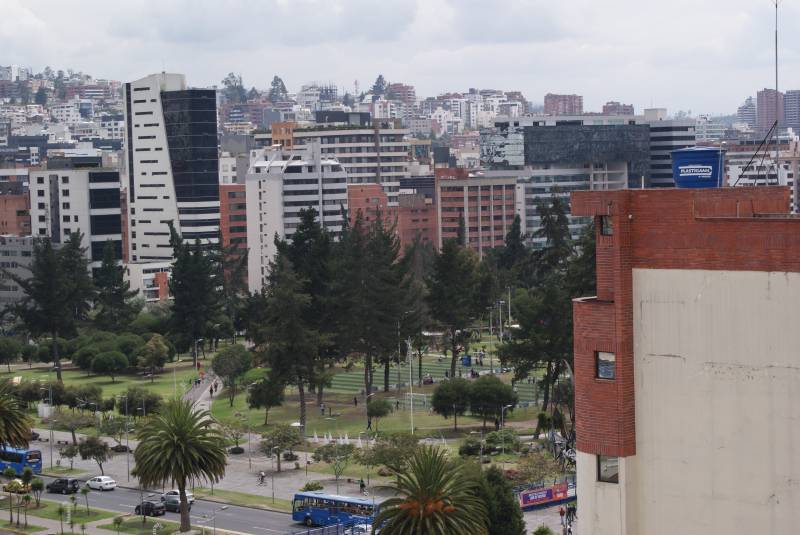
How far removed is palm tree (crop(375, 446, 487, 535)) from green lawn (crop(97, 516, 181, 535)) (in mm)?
16852

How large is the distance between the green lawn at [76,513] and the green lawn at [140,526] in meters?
1.20

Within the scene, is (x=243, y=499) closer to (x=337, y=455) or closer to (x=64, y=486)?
(x=337, y=455)

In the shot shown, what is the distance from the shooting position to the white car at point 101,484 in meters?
57.5

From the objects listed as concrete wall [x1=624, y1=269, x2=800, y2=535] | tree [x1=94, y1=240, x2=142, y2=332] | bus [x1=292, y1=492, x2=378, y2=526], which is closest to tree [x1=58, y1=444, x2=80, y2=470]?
bus [x1=292, y1=492, x2=378, y2=526]

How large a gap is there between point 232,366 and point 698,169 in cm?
6049

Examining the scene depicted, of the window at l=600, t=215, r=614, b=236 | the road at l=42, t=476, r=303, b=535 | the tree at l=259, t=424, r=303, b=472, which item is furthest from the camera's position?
the tree at l=259, t=424, r=303, b=472

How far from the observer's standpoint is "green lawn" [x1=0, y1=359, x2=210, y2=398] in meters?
83.5

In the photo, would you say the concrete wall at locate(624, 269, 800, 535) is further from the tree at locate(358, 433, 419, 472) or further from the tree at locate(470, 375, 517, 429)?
the tree at locate(470, 375, 517, 429)

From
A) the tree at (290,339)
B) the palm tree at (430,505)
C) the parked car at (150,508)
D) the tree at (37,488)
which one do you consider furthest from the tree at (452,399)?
the palm tree at (430,505)

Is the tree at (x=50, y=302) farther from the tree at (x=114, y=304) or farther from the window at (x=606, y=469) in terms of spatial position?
the window at (x=606, y=469)

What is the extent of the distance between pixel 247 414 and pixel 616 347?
5728 centimetres

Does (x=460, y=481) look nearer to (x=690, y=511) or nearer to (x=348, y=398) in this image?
(x=690, y=511)

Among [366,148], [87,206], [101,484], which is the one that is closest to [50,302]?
→ [101,484]

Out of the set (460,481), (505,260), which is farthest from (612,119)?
(460,481)
